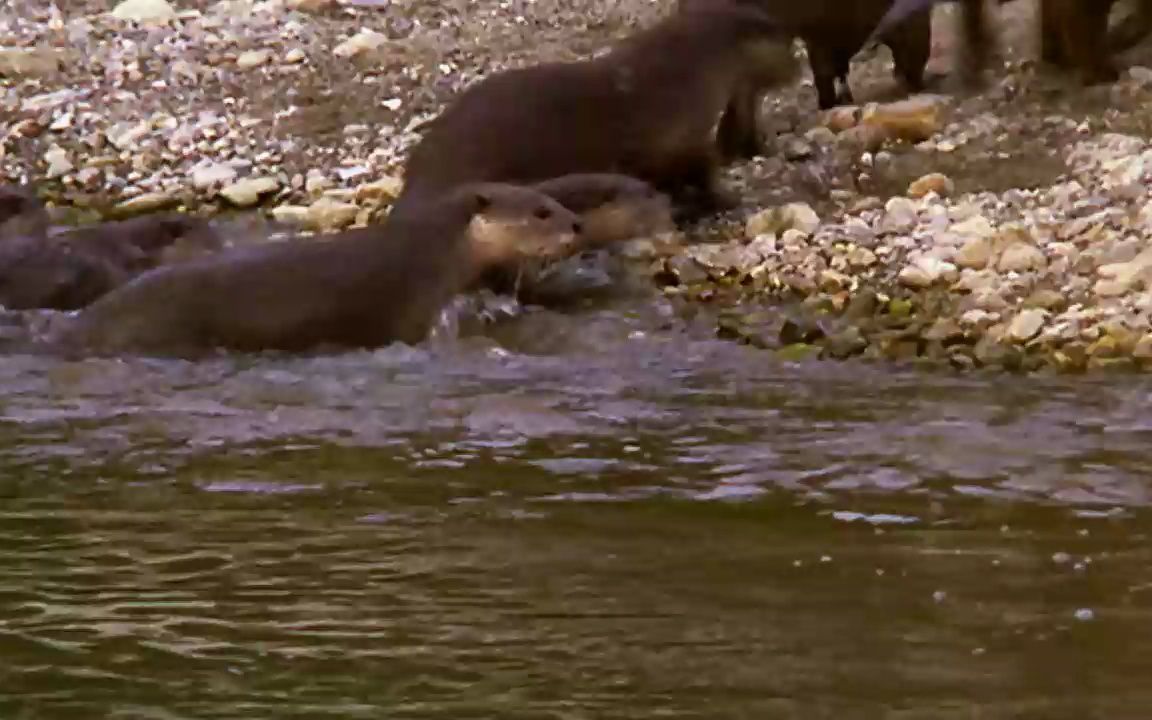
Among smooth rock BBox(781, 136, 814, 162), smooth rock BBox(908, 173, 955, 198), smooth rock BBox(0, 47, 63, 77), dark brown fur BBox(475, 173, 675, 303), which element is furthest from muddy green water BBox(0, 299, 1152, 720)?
smooth rock BBox(0, 47, 63, 77)

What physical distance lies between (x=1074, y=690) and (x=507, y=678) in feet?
2.17

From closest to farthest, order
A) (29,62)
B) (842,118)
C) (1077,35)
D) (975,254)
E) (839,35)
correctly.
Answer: (975,254)
(1077,35)
(842,118)
(839,35)
(29,62)

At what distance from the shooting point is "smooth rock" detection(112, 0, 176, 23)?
339 inches

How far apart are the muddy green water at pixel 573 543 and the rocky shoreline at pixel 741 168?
53 cm

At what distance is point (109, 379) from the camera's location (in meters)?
4.07

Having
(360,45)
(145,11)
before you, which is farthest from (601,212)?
(145,11)

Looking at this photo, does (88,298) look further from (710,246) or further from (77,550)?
(77,550)

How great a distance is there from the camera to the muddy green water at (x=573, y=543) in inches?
88.6

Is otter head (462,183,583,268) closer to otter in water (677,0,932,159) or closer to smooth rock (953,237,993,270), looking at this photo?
smooth rock (953,237,993,270)

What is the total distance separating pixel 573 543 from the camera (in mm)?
2820

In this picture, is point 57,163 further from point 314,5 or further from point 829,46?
point 829,46

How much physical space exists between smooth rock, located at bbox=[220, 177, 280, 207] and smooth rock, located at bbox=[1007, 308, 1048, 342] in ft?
9.70

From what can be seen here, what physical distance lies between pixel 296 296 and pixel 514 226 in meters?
0.72

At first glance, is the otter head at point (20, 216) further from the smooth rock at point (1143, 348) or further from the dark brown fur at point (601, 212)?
the smooth rock at point (1143, 348)
